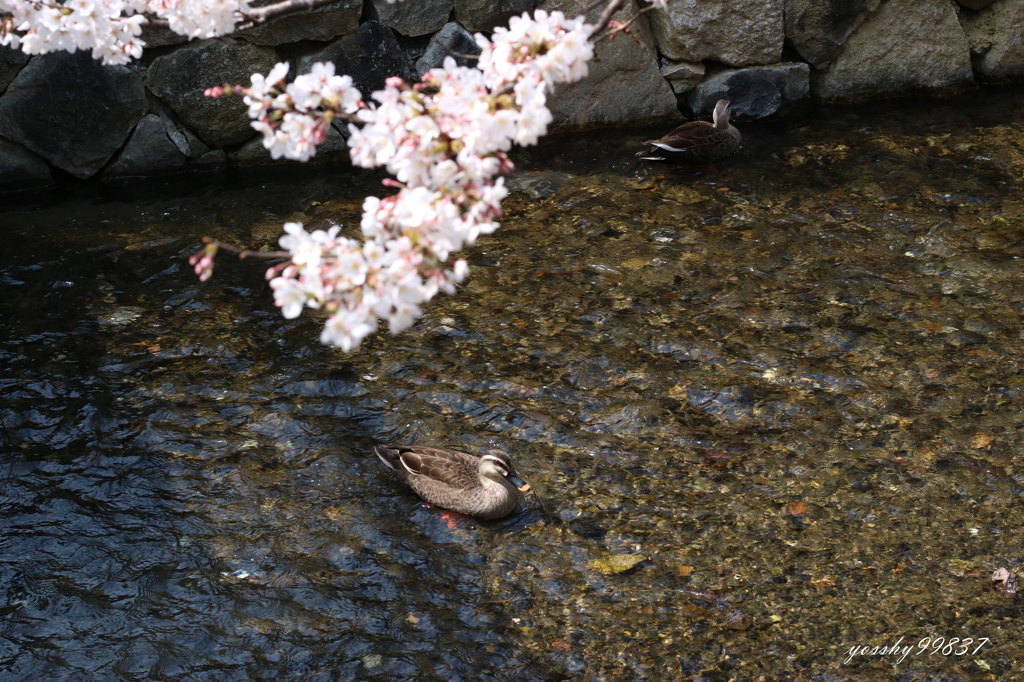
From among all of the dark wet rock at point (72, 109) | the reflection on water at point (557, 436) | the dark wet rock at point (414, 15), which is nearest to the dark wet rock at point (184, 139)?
the dark wet rock at point (72, 109)

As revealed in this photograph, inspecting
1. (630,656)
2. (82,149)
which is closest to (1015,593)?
(630,656)

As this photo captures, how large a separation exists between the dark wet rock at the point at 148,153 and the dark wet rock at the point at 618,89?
3.36m

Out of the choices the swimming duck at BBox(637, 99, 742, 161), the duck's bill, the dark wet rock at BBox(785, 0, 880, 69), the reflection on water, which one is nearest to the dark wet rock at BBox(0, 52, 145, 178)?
the reflection on water

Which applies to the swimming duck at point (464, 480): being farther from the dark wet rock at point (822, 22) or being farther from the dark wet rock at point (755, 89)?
the dark wet rock at point (822, 22)

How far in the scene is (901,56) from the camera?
364 inches

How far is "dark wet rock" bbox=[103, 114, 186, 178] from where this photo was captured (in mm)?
8352

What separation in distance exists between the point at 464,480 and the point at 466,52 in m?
4.62

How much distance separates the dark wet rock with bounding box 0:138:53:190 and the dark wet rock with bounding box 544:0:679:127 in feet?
14.5

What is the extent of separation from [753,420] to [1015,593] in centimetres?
161

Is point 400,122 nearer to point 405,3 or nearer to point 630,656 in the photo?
point 630,656

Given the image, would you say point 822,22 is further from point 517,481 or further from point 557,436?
point 517,481

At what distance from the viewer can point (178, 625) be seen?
14.0ft

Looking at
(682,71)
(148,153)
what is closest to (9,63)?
(148,153)

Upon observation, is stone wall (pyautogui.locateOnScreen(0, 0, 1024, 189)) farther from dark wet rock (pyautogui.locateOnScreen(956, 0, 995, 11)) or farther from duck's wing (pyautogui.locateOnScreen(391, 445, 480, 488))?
duck's wing (pyautogui.locateOnScreen(391, 445, 480, 488))
